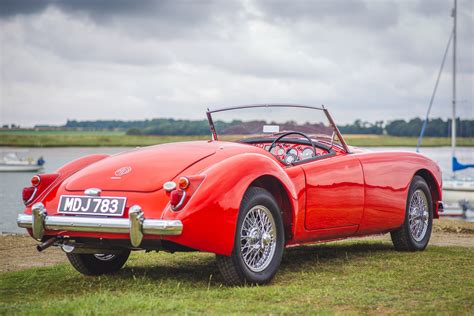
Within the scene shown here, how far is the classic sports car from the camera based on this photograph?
536cm

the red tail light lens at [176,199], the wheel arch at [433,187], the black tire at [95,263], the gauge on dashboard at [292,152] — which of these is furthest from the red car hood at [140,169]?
the wheel arch at [433,187]

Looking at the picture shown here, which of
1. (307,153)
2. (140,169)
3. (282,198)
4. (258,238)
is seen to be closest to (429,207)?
(307,153)

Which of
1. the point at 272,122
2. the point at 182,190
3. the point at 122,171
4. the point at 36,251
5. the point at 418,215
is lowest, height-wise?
the point at 36,251

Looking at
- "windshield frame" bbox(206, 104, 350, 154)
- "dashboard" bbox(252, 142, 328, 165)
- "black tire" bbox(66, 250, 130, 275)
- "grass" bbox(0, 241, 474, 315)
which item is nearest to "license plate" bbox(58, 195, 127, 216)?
"grass" bbox(0, 241, 474, 315)

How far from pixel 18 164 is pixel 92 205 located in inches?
2622

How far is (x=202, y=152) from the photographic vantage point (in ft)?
20.2

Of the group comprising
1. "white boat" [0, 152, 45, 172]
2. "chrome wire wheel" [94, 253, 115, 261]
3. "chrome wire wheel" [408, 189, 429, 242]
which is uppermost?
"chrome wire wheel" [408, 189, 429, 242]

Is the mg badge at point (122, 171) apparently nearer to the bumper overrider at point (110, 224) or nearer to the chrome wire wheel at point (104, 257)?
the bumper overrider at point (110, 224)

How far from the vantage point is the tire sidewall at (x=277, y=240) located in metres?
5.53

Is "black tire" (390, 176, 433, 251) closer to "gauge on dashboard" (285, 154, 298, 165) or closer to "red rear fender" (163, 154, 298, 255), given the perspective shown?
"gauge on dashboard" (285, 154, 298, 165)

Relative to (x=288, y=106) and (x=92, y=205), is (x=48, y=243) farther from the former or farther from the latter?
(x=288, y=106)

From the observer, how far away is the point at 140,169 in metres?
5.88

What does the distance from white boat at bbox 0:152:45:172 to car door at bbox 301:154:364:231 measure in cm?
6473

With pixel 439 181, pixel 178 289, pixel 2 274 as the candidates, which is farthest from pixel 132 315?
pixel 439 181
